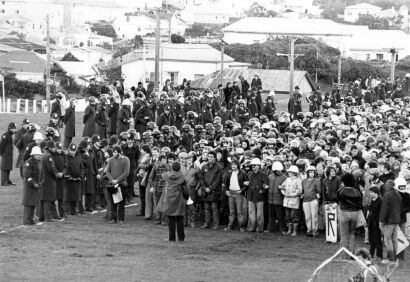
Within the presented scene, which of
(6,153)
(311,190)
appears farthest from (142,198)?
(6,153)

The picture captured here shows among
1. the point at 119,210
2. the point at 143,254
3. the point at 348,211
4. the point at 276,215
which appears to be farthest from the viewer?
the point at 119,210

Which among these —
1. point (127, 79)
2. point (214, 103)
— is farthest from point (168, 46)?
point (214, 103)

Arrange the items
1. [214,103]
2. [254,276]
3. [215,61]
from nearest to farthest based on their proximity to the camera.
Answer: [254,276], [214,103], [215,61]

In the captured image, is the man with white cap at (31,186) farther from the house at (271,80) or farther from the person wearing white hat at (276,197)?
the house at (271,80)

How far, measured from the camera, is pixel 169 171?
24.7 meters

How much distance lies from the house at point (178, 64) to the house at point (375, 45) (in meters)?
46.6

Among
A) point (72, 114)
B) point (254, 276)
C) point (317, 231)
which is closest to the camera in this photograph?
point (254, 276)

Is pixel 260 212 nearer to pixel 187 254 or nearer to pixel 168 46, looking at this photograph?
pixel 187 254

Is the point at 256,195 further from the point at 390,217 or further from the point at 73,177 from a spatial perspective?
the point at 73,177

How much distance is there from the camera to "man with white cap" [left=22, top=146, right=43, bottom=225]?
81.3ft

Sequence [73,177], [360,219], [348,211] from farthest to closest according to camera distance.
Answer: [73,177], [360,219], [348,211]

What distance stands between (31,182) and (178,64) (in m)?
69.6

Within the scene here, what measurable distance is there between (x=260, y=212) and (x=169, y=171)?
235 cm

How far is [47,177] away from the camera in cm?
2528
